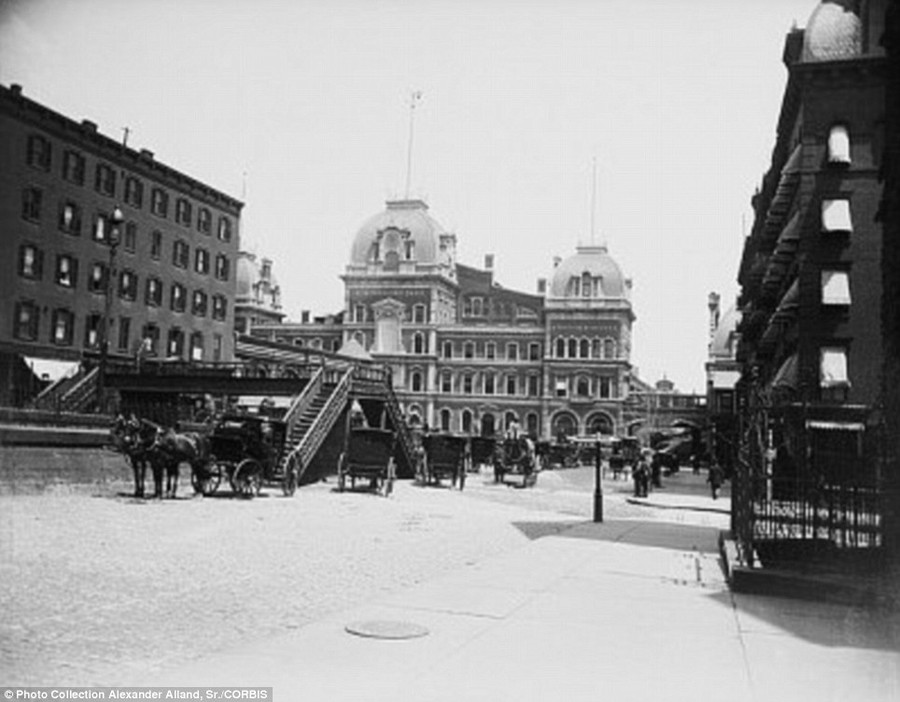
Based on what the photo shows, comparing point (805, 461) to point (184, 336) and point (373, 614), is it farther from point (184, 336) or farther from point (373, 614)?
point (184, 336)

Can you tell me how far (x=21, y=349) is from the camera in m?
38.8

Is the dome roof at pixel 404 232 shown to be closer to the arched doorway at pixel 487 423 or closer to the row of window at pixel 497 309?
the arched doorway at pixel 487 423

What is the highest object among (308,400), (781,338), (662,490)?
(781,338)

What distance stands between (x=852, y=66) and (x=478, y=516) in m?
16.8

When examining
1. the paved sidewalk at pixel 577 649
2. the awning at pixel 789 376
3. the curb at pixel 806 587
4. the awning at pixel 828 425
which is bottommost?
the paved sidewalk at pixel 577 649

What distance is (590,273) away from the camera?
91875 millimetres

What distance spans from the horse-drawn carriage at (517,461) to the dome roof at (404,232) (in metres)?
10.6

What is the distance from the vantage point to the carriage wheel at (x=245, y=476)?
20.6m

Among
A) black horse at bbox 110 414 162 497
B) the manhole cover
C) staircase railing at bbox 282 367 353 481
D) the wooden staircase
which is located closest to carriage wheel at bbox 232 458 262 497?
staircase railing at bbox 282 367 353 481

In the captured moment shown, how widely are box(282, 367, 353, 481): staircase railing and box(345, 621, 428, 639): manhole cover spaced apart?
15.4 m

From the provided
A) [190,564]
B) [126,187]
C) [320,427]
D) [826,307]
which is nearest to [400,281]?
[126,187]

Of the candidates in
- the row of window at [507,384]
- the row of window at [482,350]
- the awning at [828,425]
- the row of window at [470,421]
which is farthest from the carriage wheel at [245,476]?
A: the row of window at [482,350]

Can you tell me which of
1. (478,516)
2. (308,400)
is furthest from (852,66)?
(308,400)

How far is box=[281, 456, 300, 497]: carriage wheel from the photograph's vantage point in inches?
869
